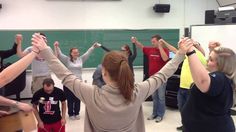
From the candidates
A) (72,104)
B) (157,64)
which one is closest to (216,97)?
(157,64)

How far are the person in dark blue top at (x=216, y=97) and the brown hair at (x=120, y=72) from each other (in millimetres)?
549

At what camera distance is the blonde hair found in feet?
6.41

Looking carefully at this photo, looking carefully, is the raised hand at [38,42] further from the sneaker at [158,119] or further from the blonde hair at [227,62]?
the sneaker at [158,119]

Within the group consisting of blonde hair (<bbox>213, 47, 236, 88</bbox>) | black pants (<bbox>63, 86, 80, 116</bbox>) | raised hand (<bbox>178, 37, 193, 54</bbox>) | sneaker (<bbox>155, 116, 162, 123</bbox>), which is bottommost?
sneaker (<bbox>155, 116, 162, 123</bbox>)

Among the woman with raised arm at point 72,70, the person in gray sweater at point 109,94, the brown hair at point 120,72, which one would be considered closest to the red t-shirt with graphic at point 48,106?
the woman with raised arm at point 72,70

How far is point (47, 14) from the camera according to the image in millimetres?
6617

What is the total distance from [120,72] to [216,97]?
783 millimetres

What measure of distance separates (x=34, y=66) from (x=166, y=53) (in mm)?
2306

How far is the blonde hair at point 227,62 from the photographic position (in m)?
1.96

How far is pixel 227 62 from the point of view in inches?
77.5

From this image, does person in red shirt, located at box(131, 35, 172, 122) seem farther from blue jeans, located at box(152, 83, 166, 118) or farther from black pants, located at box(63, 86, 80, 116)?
black pants, located at box(63, 86, 80, 116)

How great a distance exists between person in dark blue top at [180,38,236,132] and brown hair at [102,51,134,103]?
0.55 metres

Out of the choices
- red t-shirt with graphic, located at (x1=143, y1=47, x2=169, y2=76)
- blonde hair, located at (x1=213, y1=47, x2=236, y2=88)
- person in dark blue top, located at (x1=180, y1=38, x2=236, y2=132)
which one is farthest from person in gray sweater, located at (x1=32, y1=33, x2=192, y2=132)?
red t-shirt with graphic, located at (x1=143, y1=47, x2=169, y2=76)

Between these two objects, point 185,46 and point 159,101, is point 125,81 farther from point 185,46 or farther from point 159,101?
point 159,101
